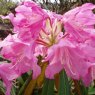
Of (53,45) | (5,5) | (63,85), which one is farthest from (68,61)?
(5,5)

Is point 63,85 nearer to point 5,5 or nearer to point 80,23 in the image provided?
point 80,23

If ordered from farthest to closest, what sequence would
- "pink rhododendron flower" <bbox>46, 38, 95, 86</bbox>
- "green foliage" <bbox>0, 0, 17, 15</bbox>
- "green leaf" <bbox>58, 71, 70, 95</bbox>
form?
"green foliage" <bbox>0, 0, 17, 15</bbox>
"green leaf" <bbox>58, 71, 70, 95</bbox>
"pink rhododendron flower" <bbox>46, 38, 95, 86</bbox>

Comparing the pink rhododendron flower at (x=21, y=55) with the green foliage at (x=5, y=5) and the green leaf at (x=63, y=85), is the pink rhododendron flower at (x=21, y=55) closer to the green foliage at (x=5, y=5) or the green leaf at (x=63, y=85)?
the green leaf at (x=63, y=85)

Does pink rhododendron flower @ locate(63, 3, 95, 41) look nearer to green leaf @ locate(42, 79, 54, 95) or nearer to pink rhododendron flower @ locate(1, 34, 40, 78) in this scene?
pink rhododendron flower @ locate(1, 34, 40, 78)

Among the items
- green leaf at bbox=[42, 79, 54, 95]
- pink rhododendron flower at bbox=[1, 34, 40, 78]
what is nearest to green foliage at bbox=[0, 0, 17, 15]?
green leaf at bbox=[42, 79, 54, 95]

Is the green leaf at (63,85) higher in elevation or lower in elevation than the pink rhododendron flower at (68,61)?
lower

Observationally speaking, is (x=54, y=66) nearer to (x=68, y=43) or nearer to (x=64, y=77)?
(x=68, y=43)

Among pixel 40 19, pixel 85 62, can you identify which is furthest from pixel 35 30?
pixel 85 62

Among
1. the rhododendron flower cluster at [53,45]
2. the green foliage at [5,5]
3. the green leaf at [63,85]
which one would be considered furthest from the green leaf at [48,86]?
the green foliage at [5,5]
